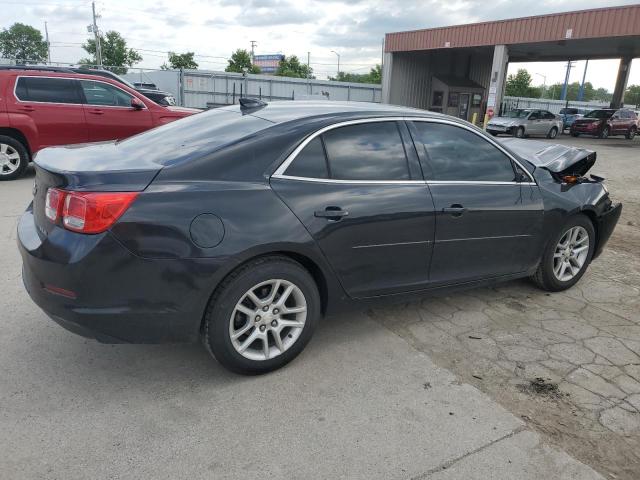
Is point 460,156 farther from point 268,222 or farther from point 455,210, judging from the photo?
point 268,222

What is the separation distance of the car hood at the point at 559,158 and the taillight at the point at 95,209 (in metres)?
3.16

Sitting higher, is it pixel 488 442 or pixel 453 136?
pixel 453 136

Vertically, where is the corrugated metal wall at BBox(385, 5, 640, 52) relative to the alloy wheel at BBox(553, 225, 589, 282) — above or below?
above

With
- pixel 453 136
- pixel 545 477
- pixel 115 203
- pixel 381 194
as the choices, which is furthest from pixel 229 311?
pixel 453 136

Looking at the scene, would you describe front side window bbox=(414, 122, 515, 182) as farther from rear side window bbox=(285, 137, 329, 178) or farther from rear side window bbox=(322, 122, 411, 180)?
rear side window bbox=(285, 137, 329, 178)

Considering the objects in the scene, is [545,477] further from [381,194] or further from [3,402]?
[3,402]

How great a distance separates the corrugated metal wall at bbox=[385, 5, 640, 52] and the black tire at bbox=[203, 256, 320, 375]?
22544mm

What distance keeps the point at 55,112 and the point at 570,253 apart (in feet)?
26.8

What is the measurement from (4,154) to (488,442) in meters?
8.80

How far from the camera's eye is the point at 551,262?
14.4 feet

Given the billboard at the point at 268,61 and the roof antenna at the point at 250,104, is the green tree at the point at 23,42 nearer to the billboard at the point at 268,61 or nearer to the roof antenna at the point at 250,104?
the billboard at the point at 268,61

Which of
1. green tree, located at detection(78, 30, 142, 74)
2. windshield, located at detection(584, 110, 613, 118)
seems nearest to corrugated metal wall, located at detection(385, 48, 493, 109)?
windshield, located at detection(584, 110, 613, 118)

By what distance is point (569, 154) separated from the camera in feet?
15.5

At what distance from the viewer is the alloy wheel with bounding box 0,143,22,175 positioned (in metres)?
8.44
